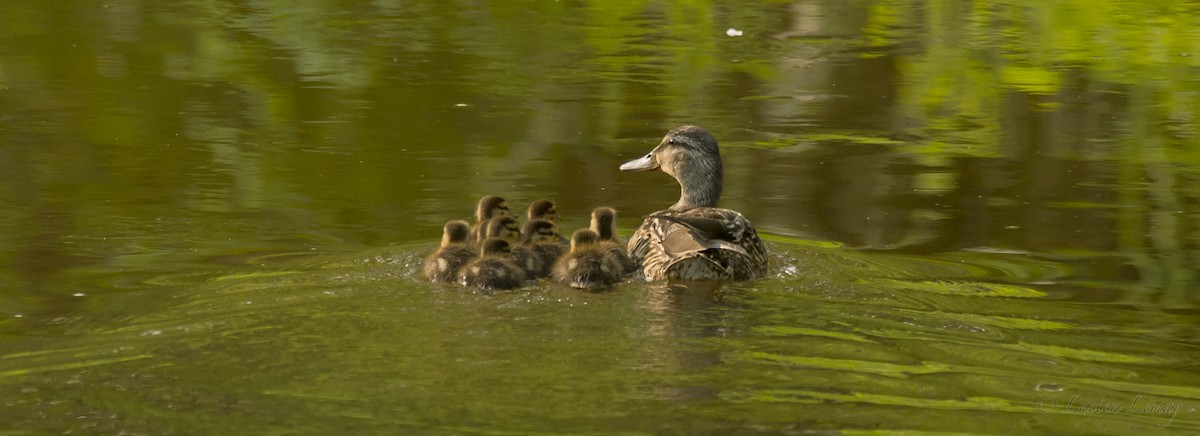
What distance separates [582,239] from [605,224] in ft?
1.46

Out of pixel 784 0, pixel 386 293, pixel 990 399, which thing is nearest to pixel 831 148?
pixel 386 293

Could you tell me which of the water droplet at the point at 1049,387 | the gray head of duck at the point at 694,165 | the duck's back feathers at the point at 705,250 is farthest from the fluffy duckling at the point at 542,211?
the water droplet at the point at 1049,387

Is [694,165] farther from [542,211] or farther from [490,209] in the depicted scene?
[490,209]

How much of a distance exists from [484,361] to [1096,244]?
359cm

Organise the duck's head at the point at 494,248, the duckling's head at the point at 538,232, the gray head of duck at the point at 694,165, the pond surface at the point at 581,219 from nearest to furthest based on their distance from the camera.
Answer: the pond surface at the point at 581,219, the duck's head at the point at 494,248, the duckling's head at the point at 538,232, the gray head of duck at the point at 694,165

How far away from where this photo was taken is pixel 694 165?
810 centimetres

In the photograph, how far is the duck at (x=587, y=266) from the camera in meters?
6.48

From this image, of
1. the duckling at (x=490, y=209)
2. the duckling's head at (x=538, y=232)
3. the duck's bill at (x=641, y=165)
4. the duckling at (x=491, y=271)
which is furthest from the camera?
the duck's bill at (x=641, y=165)

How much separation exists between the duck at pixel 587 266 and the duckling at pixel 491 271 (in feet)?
0.62

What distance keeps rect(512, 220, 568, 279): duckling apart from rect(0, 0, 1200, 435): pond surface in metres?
0.14

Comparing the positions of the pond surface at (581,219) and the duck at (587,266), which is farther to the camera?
the duck at (587,266)

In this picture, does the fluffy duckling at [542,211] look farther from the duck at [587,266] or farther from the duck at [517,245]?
the duck at [587,266]

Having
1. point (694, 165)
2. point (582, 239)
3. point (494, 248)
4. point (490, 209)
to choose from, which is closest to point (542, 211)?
point (490, 209)

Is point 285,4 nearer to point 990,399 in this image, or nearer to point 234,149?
point 234,149
